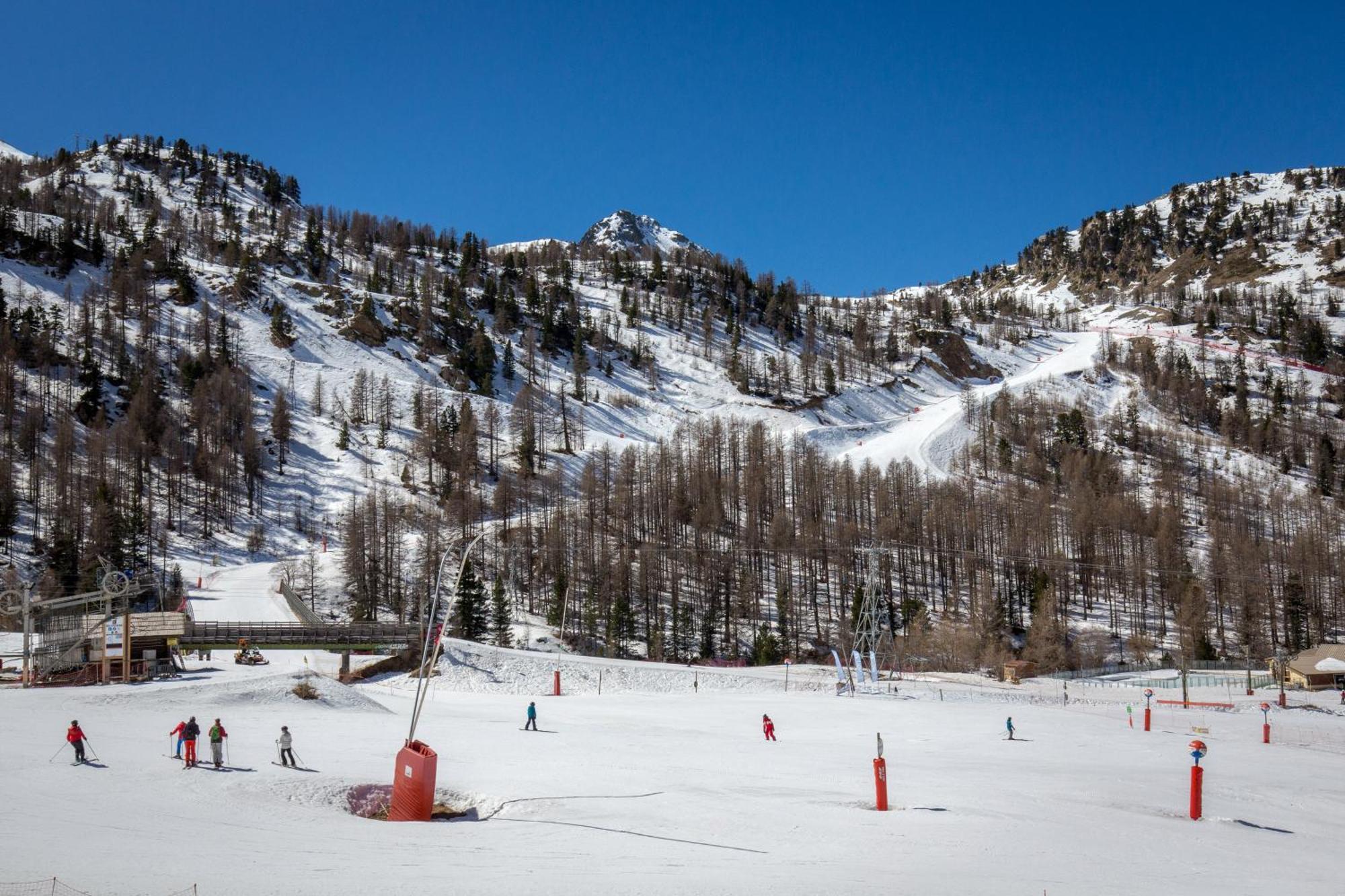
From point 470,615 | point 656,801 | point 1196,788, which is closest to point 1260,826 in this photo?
point 1196,788

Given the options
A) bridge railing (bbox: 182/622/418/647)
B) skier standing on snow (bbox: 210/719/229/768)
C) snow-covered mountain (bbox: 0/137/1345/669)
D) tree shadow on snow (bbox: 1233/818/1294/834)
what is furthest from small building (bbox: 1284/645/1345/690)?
A: skier standing on snow (bbox: 210/719/229/768)

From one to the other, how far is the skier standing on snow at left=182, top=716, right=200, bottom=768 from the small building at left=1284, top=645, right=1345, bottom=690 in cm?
6281

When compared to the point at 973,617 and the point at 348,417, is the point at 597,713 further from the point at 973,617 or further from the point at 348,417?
the point at 348,417

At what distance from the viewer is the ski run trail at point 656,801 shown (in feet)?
44.5

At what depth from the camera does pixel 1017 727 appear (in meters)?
34.4

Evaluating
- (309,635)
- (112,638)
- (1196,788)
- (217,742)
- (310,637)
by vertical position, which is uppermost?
(112,638)

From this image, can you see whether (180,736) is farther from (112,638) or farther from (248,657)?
(248,657)

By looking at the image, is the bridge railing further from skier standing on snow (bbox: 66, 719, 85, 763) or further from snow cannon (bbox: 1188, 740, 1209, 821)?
snow cannon (bbox: 1188, 740, 1209, 821)

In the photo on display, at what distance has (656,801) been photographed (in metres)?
19.3

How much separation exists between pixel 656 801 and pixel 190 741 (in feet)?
35.6

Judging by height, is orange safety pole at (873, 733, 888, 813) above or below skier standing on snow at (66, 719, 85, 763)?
below

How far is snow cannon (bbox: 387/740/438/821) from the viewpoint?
17.5 m

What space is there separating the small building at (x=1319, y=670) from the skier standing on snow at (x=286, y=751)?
60700mm

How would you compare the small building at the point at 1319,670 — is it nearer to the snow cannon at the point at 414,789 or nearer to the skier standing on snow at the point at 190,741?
the snow cannon at the point at 414,789
